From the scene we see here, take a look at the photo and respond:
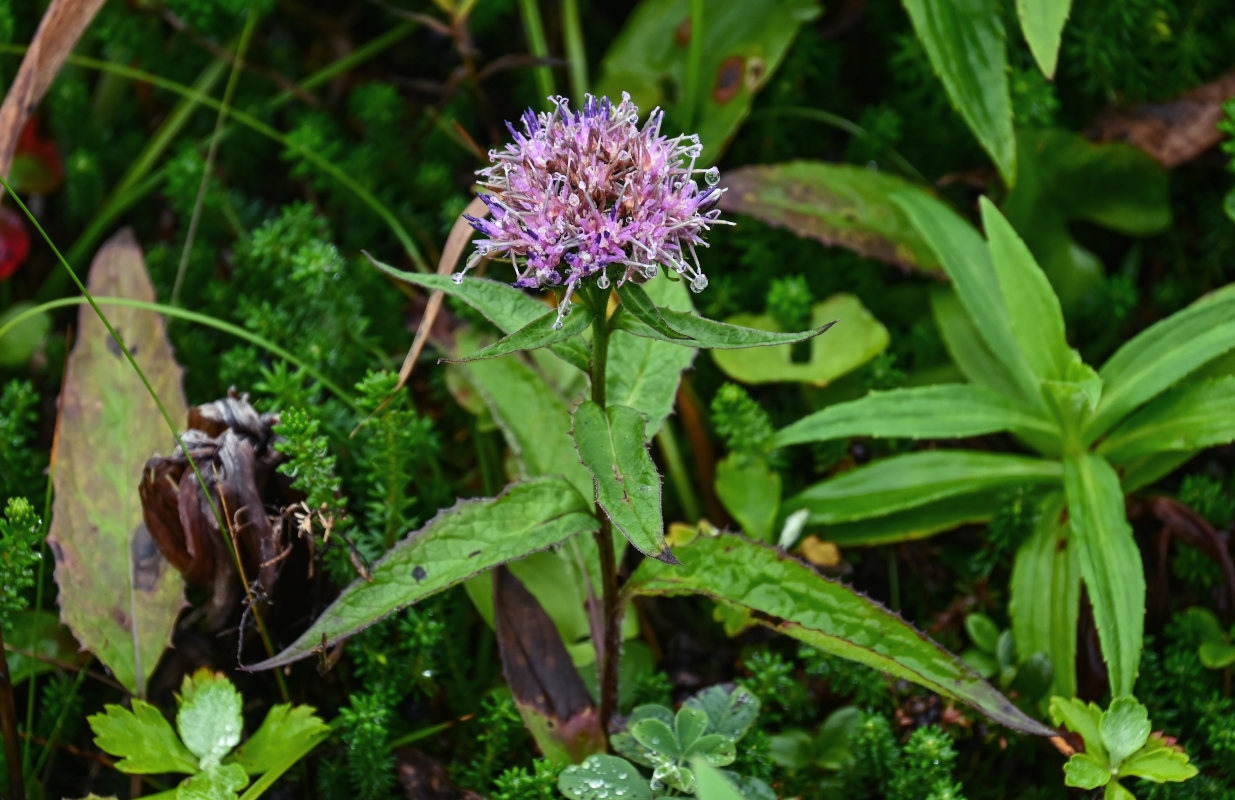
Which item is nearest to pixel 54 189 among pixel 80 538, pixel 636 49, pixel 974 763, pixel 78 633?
pixel 80 538

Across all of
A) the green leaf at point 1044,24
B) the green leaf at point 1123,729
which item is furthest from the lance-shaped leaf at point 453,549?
the green leaf at point 1044,24

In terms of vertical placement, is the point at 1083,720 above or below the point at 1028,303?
below

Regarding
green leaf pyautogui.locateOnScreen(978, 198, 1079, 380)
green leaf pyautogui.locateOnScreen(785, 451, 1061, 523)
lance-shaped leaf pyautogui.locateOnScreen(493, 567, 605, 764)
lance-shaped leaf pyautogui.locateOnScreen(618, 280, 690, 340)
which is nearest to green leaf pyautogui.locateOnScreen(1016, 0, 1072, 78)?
green leaf pyautogui.locateOnScreen(978, 198, 1079, 380)

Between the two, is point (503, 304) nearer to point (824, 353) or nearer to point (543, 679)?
point (543, 679)

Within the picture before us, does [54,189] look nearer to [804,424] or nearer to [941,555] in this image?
[804,424]

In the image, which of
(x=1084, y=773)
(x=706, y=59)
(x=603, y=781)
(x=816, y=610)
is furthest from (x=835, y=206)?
(x=603, y=781)

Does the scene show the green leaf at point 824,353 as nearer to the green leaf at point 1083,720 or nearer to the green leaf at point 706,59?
the green leaf at point 706,59
